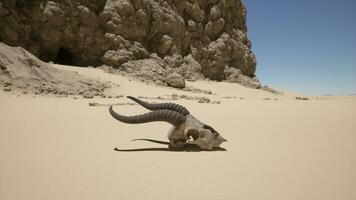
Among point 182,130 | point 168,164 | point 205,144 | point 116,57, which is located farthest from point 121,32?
point 168,164

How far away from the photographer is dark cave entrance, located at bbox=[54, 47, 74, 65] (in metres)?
18.7

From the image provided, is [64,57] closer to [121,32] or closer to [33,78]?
[121,32]

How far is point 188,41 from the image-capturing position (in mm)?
22969

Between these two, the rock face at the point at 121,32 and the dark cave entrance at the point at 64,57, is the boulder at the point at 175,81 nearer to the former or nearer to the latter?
the rock face at the point at 121,32

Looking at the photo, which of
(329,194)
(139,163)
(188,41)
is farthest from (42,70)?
(188,41)

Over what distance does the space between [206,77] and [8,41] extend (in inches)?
578

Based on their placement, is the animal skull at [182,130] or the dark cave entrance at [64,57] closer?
the animal skull at [182,130]

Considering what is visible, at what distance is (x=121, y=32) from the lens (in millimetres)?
19062

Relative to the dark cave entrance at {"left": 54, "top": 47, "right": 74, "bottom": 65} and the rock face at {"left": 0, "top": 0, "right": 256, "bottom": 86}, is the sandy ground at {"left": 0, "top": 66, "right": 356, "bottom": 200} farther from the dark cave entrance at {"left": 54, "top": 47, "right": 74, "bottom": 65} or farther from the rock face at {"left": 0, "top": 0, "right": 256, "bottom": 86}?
the dark cave entrance at {"left": 54, "top": 47, "right": 74, "bottom": 65}

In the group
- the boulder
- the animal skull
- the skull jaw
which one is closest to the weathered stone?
the boulder

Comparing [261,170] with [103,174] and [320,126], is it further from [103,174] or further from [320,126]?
[320,126]

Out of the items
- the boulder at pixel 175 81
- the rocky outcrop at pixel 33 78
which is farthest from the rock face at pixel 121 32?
the rocky outcrop at pixel 33 78

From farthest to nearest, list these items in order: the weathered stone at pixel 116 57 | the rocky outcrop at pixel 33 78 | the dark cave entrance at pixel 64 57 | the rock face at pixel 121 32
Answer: the dark cave entrance at pixel 64 57 → the weathered stone at pixel 116 57 → the rock face at pixel 121 32 → the rocky outcrop at pixel 33 78

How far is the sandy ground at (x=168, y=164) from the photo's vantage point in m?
2.12
